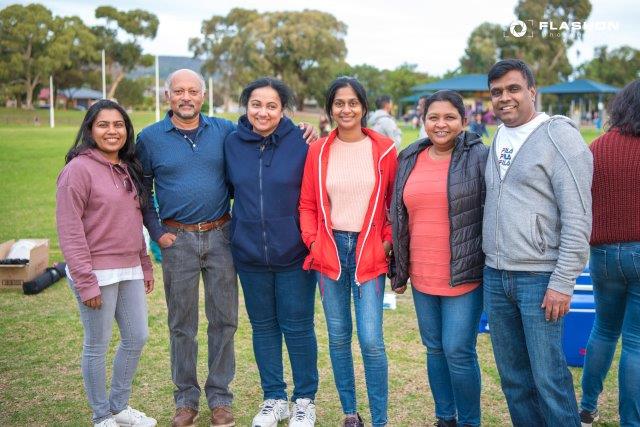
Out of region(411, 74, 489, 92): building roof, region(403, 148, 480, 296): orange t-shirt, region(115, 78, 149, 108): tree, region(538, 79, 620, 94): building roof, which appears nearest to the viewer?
region(403, 148, 480, 296): orange t-shirt

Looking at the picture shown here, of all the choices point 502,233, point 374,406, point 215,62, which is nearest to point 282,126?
point 502,233

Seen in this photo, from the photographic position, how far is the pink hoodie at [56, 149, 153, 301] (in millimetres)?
3389

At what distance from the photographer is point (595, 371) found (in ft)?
12.2

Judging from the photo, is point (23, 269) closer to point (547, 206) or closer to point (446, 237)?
point (446, 237)

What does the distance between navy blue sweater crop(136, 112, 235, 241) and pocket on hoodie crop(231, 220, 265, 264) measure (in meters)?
0.19

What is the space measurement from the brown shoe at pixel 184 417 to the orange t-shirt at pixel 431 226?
1.60 metres

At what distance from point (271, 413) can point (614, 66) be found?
196ft

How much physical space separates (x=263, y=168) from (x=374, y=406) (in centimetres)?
147

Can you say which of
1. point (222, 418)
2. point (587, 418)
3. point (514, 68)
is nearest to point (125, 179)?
point (222, 418)

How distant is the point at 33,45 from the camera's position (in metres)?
57.7

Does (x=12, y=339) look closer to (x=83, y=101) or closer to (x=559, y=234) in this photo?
(x=559, y=234)

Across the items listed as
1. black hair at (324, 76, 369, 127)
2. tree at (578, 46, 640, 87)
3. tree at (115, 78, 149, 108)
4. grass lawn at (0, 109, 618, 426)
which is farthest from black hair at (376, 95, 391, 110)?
tree at (115, 78, 149, 108)

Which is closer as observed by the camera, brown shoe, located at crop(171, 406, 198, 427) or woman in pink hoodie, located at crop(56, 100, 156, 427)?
woman in pink hoodie, located at crop(56, 100, 156, 427)

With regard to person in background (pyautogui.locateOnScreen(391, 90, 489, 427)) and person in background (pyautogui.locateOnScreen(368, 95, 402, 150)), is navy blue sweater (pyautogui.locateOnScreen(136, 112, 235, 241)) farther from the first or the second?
person in background (pyautogui.locateOnScreen(368, 95, 402, 150))
